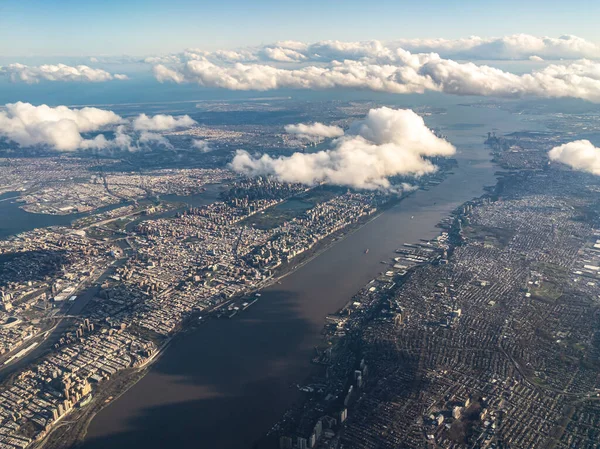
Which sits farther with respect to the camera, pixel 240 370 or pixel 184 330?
pixel 184 330

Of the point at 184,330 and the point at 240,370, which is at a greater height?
the point at 184,330

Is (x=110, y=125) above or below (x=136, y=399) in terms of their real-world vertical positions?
above

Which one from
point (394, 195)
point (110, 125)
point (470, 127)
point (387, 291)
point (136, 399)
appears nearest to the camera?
point (136, 399)

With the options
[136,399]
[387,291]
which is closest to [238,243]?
[387,291]

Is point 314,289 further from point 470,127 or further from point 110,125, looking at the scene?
point 110,125

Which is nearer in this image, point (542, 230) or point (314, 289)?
point (314, 289)

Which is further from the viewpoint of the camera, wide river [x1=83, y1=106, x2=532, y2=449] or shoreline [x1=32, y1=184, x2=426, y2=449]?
wide river [x1=83, y1=106, x2=532, y2=449]

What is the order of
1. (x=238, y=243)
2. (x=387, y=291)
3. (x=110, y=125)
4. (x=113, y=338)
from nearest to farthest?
(x=113, y=338) → (x=387, y=291) → (x=238, y=243) → (x=110, y=125)

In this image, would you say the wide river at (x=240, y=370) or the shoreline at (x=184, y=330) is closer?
the shoreline at (x=184, y=330)
